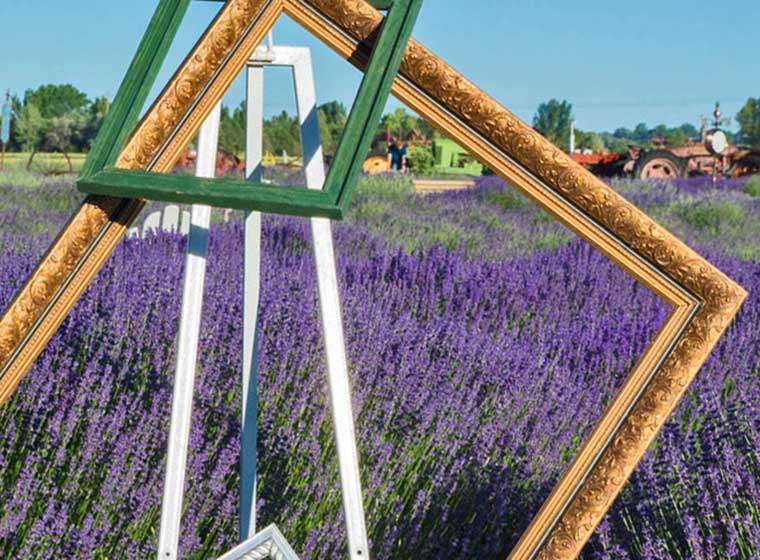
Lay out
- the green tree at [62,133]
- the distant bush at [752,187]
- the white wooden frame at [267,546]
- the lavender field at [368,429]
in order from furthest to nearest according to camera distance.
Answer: the green tree at [62,133] → the distant bush at [752,187] → the lavender field at [368,429] → the white wooden frame at [267,546]

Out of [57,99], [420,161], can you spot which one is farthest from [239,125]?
[57,99]

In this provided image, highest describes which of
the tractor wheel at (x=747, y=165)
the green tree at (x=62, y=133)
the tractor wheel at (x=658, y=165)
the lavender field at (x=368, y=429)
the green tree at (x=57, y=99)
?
the green tree at (x=57, y=99)

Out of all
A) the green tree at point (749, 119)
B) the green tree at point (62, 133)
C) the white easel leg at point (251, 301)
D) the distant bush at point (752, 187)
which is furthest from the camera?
the green tree at point (749, 119)

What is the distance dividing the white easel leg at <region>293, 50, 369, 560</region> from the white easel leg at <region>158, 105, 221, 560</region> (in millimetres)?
170

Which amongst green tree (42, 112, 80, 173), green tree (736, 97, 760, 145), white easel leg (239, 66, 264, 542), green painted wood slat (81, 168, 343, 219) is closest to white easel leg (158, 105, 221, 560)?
white easel leg (239, 66, 264, 542)

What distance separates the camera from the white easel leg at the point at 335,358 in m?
1.60

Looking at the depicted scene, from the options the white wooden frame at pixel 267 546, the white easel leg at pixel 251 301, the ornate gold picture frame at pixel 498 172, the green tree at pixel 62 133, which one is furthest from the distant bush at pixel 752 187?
the green tree at pixel 62 133

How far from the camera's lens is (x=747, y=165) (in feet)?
87.2

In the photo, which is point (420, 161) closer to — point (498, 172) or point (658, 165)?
point (658, 165)

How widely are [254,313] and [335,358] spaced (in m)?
0.30

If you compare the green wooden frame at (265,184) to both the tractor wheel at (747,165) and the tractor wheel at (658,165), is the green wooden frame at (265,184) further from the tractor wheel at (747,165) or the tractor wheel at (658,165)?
the tractor wheel at (747,165)

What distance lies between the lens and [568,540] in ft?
4.48

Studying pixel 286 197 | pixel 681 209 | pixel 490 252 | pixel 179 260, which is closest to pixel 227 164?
pixel 286 197

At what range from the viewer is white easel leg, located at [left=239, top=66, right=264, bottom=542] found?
1.80 m
